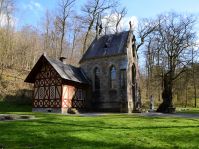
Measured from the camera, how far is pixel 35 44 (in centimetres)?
6238

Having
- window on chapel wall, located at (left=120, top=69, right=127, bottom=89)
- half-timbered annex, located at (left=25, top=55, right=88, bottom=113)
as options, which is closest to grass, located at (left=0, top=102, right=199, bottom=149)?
half-timbered annex, located at (left=25, top=55, right=88, bottom=113)

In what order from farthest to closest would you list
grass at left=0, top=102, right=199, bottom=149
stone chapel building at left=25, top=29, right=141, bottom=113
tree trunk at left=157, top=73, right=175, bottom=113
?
1. tree trunk at left=157, top=73, right=175, bottom=113
2. stone chapel building at left=25, top=29, right=141, bottom=113
3. grass at left=0, top=102, right=199, bottom=149

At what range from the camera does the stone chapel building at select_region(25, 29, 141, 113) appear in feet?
98.0

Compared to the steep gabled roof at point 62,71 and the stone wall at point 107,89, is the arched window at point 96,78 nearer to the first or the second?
the stone wall at point 107,89

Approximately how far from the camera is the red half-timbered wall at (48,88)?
29.5 m

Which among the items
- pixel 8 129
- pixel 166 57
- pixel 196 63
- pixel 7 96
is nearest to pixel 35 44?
pixel 7 96

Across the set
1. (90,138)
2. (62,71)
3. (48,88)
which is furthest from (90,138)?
(48,88)

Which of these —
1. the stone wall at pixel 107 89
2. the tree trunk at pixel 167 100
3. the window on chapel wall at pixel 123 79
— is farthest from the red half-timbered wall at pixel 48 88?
the tree trunk at pixel 167 100

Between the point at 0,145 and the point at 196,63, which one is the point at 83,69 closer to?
the point at 196,63

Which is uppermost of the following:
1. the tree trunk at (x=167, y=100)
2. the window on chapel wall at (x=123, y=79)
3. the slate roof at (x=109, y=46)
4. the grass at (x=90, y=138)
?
the slate roof at (x=109, y=46)

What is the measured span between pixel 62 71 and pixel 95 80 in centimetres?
555

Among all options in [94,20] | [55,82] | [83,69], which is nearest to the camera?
[55,82]

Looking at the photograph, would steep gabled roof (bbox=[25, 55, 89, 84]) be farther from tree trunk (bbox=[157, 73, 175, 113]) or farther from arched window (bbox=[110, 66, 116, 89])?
tree trunk (bbox=[157, 73, 175, 113])

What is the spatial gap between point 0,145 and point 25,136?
1.79m
